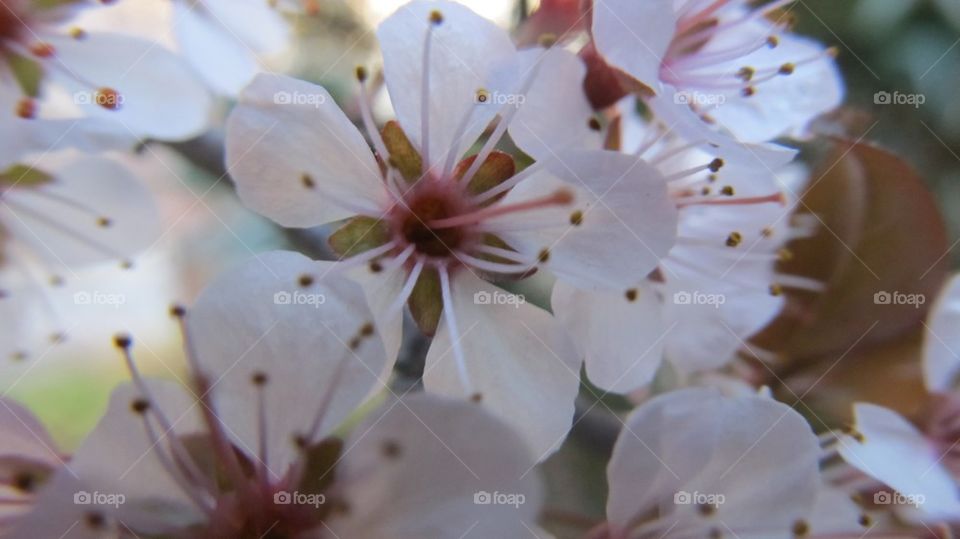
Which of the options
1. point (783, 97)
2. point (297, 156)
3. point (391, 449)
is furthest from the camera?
point (783, 97)

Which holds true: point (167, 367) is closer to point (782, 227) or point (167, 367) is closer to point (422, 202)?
point (422, 202)

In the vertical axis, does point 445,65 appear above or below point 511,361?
above

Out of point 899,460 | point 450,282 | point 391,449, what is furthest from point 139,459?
point 899,460

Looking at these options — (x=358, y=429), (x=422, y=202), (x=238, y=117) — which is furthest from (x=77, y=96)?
(x=358, y=429)

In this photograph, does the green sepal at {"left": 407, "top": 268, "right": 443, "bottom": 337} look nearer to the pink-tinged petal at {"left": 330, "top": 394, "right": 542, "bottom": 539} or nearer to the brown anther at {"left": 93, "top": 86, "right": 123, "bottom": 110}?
the pink-tinged petal at {"left": 330, "top": 394, "right": 542, "bottom": 539}

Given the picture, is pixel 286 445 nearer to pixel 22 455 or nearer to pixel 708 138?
pixel 22 455

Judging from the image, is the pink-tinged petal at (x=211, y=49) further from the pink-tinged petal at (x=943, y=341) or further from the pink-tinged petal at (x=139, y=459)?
the pink-tinged petal at (x=943, y=341)
